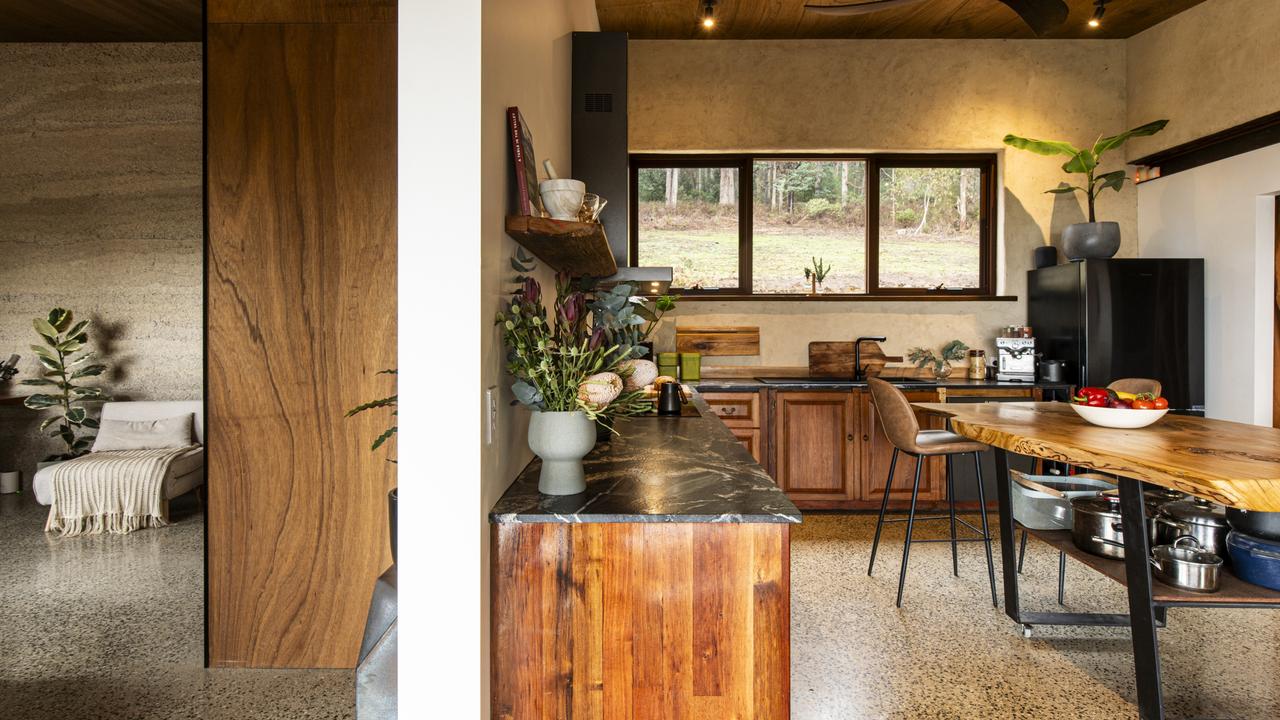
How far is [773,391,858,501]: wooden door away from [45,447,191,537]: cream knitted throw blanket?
13.6 feet

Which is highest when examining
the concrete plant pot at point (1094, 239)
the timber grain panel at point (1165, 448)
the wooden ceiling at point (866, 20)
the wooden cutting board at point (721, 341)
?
the wooden ceiling at point (866, 20)

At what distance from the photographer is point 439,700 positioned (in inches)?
48.5

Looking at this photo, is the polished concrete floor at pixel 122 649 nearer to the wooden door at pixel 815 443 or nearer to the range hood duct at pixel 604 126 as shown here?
the range hood duct at pixel 604 126

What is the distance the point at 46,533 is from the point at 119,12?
3.72m

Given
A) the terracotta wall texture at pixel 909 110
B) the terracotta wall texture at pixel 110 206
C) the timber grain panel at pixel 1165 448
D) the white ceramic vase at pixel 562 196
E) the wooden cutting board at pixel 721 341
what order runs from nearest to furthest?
the timber grain panel at pixel 1165 448 < the white ceramic vase at pixel 562 196 < the terracotta wall texture at pixel 909 110 < the wooden cutting board at pixel 721 341 < the terracotta wall texture at pixel 110 206

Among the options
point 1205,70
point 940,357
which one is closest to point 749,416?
point 940,357

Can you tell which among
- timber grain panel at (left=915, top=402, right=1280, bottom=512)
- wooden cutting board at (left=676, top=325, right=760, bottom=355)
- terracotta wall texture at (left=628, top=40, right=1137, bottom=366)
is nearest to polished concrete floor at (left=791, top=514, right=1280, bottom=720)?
timber grain panel at (left=915, top=402, right=1280, bottom=512)

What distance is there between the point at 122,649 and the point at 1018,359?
5.33m

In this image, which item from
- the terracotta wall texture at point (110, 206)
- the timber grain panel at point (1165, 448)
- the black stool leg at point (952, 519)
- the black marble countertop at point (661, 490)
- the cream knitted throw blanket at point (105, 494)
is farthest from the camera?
the terracotta wall texture at point (110, 206)

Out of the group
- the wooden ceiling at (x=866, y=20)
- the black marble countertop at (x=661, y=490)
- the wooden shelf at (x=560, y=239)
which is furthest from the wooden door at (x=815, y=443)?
the wooden ceiling at (x=866, y=20)

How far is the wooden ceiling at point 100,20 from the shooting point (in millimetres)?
4422

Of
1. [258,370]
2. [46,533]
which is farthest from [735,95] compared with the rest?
[46,533]

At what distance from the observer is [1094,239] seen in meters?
4.26

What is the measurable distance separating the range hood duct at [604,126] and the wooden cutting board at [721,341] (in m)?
1.95
